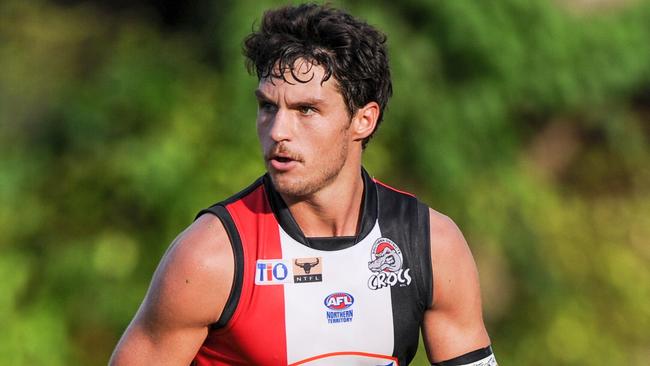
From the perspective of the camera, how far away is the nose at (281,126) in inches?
174

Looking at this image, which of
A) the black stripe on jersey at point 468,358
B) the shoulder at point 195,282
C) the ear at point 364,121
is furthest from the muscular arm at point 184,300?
the black stripe on jersey at point 468,358

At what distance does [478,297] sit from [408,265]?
14.3 inches

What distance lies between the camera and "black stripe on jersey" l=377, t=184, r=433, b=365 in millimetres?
4645

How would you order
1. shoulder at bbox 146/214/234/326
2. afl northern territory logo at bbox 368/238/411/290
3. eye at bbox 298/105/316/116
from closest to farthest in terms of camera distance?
shoulder at bbox 146/214/234/326
eye at bbox 298/105/316/116
afl northern territory logo at bbox 368/238/411/290

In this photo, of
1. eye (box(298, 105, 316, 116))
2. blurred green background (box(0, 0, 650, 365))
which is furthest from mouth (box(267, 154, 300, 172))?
blurred green background (box(0, 0, 650, 365))

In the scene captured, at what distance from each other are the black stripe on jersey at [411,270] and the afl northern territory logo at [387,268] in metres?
0.02

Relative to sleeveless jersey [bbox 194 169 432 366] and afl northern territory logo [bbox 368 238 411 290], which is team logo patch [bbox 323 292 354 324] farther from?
afl northern territory logo [bbox 368 238 411 290]

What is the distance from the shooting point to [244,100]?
9.97 m

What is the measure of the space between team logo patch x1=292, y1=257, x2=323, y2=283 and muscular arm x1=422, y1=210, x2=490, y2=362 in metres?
0.44

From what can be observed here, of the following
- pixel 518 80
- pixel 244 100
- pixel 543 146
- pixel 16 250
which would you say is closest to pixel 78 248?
pixel 16 250

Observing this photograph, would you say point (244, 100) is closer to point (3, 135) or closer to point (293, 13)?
point (3, 135)

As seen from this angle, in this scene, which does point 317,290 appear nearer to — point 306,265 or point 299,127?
point 306,265

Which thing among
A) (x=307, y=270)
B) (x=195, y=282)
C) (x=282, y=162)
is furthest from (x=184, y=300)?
(x=282, y=162)

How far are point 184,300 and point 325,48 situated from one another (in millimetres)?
1070
